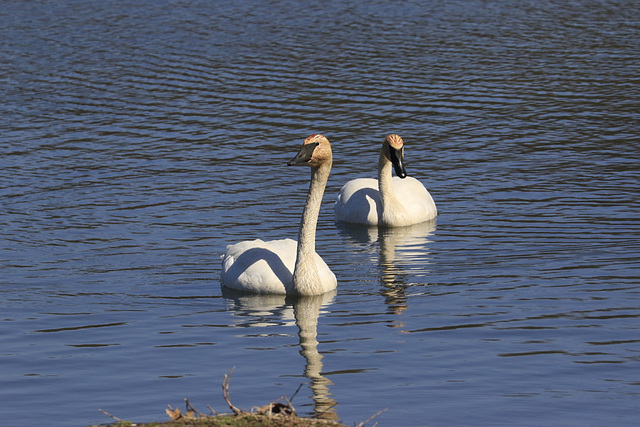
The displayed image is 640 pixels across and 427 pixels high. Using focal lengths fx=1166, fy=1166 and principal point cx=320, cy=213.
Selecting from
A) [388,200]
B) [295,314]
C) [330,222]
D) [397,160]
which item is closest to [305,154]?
[295,314]

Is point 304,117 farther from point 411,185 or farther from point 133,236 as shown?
point 133,236

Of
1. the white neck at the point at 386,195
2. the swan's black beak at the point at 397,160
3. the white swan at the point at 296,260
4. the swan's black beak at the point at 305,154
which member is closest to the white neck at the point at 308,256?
the white swan at the point at 296,260

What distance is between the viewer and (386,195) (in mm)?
16672

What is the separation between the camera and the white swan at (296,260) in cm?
1252

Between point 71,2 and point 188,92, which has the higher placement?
point 71,2

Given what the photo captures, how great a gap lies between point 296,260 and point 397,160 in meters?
3.91

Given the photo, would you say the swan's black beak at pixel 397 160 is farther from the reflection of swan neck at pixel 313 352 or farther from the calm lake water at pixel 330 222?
the reflection of swan neck at pixel 313 352

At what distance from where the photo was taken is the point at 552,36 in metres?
31.5

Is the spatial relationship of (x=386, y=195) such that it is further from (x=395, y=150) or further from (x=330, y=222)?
(x=330, y=222)

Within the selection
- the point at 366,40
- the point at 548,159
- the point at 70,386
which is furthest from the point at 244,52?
the point at 70,386

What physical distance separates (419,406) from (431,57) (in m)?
21.1

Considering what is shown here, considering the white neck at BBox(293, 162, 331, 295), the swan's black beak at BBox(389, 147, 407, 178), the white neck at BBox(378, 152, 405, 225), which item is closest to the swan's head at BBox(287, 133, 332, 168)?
the white neck at BBox(293, 162, 331, 295)

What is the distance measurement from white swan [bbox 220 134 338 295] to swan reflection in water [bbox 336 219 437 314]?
31.3 inches

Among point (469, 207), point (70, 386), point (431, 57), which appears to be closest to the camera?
point (70, 386)
